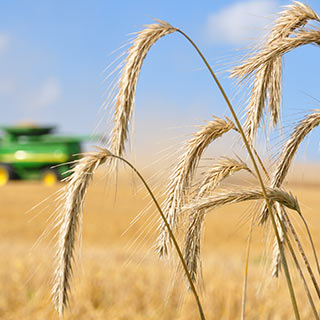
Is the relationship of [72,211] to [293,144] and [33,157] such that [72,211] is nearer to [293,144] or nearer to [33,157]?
[293,144]

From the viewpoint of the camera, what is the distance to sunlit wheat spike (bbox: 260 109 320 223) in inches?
60.2

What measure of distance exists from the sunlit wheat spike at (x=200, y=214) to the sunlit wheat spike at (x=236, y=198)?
74 millimetres

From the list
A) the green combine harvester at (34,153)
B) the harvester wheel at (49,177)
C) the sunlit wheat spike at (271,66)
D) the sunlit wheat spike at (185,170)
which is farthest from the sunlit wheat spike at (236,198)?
the harvester wheel at (49,177)

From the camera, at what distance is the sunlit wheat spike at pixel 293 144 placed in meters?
1.53

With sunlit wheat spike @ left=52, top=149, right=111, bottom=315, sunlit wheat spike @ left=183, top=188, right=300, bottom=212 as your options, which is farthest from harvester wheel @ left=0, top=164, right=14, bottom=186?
sunlit wheat spike @ left=183, top=188, right=300, bottom=212

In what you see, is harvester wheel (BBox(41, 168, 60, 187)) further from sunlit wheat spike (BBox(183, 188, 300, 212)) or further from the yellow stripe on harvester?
sunlit wheat spike (BBox(183, 188, 300, 212))

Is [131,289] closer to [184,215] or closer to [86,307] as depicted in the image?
[86,307]

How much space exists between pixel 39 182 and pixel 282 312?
22980 mm

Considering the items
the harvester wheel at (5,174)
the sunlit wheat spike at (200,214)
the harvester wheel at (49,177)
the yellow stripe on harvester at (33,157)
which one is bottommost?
the sunlit wheat spike at (200,214)

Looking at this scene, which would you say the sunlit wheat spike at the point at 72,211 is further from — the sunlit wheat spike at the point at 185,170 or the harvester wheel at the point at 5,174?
the harvester wheel at the point at 5,174

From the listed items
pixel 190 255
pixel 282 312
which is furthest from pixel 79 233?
pixel 282 312

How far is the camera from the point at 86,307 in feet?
11.8

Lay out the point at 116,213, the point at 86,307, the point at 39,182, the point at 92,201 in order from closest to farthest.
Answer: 1. the point at 86,307
2. the point at 116,213
3. the point at 92,201
4. the point at 39,182

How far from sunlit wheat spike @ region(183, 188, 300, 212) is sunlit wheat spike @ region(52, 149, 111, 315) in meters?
0.29
